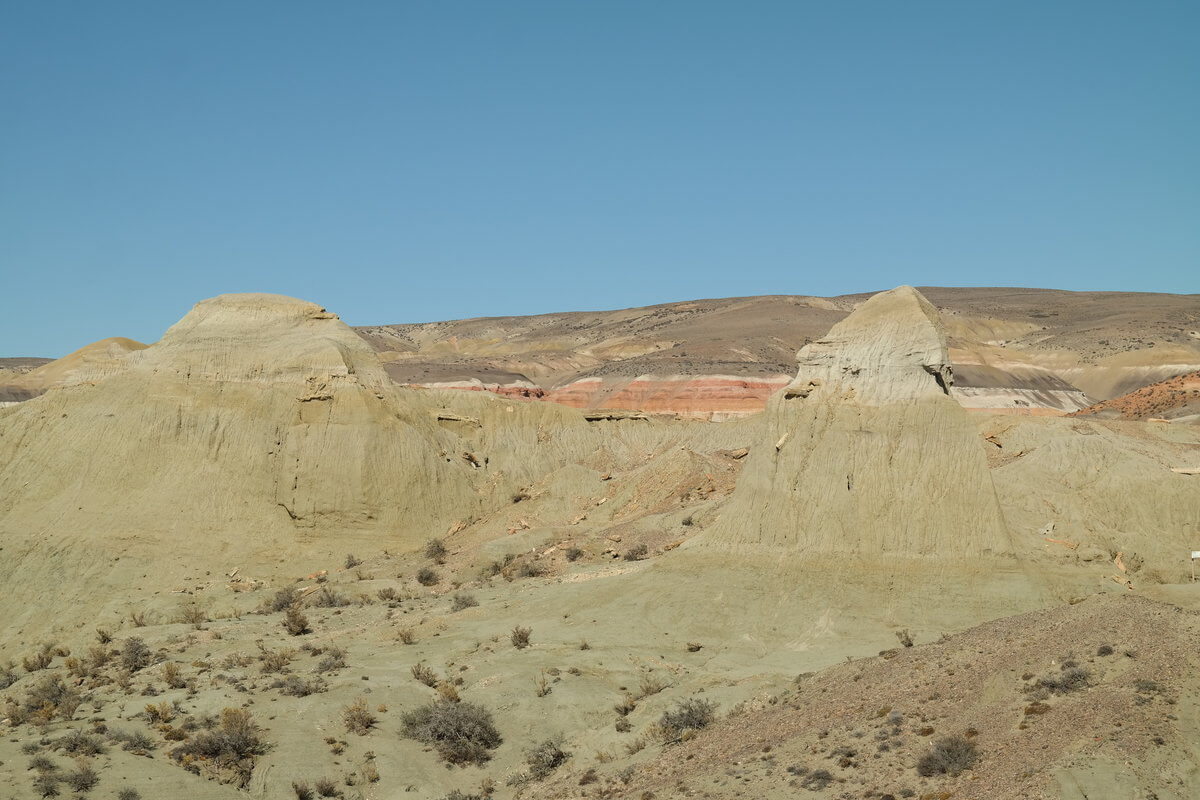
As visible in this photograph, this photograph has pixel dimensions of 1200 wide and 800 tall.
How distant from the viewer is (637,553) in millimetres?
31922

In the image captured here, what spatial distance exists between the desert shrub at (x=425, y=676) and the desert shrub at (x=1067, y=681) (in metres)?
12.3

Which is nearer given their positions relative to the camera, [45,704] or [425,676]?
[45,704]

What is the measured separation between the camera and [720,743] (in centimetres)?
1752

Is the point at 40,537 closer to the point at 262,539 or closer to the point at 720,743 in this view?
the point at 262,539

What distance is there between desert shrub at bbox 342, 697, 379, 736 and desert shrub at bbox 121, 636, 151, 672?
21.3ft

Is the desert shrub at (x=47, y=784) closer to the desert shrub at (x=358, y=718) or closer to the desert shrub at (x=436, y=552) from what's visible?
the desert shrub at (x=358, y=718)

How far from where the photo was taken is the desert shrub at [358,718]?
65.3ft

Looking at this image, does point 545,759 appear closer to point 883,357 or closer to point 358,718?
point 358,718

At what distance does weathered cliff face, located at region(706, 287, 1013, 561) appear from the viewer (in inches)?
1005

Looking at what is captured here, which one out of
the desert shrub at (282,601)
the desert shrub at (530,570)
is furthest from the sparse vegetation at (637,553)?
the desert shrub at (282,601)

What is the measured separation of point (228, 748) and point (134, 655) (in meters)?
8.02

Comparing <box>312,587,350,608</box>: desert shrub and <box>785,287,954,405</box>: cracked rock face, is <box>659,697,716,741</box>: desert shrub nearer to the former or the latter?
<box>785,287,954,405</box>: cracked rock face

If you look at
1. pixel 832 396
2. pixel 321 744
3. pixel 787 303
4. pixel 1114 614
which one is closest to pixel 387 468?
pixel 832 396

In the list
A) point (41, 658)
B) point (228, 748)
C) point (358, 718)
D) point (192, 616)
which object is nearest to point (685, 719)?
point (358, 718)
